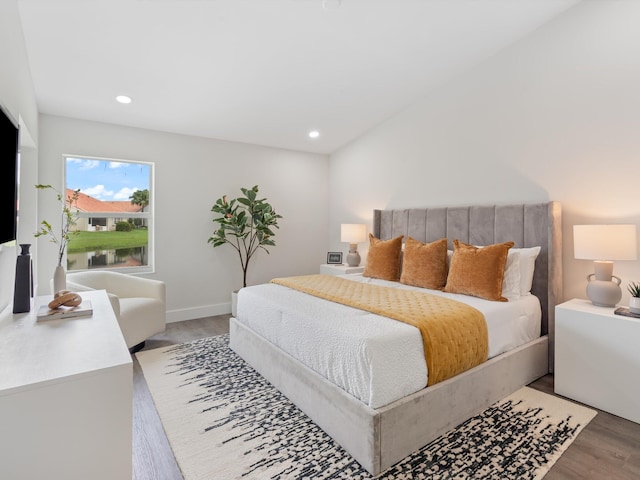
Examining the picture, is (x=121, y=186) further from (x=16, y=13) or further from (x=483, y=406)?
(x=483, y=406)

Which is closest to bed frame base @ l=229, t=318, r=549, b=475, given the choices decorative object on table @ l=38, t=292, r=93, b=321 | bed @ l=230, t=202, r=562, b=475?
bed @ l=230, t=202, r=562, b=475

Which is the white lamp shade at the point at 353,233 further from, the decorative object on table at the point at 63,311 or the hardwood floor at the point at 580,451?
the decorative object on table at the point at 63,311

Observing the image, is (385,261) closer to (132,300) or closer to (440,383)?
(440,383)

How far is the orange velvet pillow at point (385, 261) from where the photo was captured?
12.1 feet

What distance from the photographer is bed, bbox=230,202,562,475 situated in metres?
1.73

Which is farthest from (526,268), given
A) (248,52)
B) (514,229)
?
(248,52)

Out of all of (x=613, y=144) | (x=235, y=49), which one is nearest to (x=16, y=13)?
(x=235, y=49)

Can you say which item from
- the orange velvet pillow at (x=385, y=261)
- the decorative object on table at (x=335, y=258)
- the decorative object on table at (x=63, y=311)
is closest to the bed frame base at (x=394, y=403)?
the decorative object on table at (x=63, y=311)

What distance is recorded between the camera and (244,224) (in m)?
4.41

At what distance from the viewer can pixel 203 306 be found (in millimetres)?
4512

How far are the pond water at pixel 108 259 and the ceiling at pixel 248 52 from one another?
1.53 m

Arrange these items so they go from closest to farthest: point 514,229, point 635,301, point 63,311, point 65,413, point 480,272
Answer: point 65,413, point 63,311, point 635,301, point 480,272, point 514,229

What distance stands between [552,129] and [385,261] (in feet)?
6.45

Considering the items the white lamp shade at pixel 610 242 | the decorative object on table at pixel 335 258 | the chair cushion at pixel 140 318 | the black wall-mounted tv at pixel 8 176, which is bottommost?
the chair cushion at pixel 140 318
